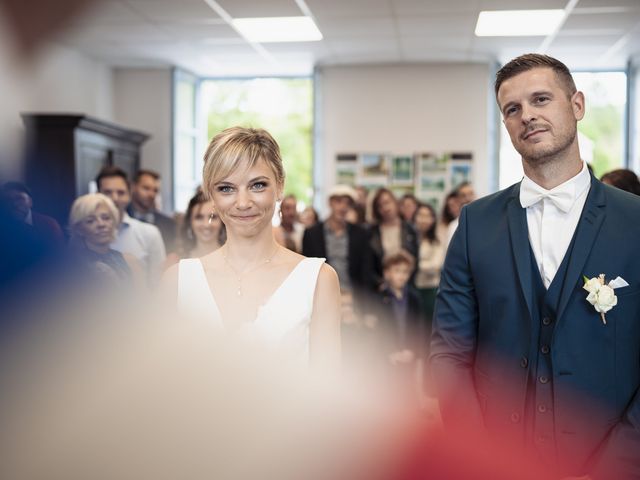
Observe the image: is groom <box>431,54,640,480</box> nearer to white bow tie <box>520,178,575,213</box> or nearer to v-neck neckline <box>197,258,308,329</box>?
white bow tie <box>520,178,575,213</box>

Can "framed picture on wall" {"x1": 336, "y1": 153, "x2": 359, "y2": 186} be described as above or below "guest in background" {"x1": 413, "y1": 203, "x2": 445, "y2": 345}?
above

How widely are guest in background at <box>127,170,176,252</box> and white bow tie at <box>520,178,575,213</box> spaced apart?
13.8ft

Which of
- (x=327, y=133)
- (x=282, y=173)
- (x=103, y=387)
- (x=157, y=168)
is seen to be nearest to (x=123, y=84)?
(x=157, y=168)

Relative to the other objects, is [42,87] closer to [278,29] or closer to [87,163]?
[87,163]

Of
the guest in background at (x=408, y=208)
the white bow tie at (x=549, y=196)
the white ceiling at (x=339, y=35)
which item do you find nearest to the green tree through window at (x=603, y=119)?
the white ceiling at (x=339, y=35)

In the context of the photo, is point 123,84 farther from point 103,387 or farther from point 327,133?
point 103,387

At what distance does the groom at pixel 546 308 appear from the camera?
71.8 inches

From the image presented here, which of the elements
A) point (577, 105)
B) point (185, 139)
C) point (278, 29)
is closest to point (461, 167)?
point (278, 29)

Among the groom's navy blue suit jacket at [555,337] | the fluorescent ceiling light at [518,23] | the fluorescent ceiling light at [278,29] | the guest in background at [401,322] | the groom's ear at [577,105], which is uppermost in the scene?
the fluorescent ceiling light at [518,23]

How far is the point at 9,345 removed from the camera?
134 centimetres

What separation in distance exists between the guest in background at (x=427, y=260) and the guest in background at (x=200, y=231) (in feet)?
6.12

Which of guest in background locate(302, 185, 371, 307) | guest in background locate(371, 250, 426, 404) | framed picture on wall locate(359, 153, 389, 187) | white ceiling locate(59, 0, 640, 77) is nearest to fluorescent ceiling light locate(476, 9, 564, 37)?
white ceiling locate(59, 0, 640, 77)

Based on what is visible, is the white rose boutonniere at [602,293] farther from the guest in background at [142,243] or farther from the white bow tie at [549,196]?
the guest in background at [142,243]

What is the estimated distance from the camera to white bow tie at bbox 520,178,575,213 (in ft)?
6.26
